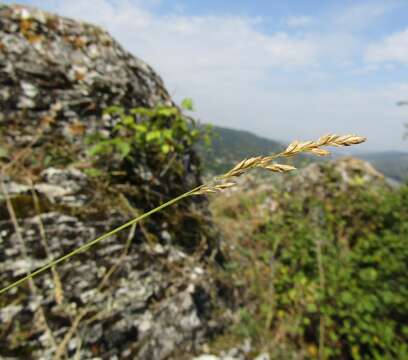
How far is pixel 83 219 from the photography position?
2.84 m

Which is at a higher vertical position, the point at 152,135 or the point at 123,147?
the point at 152,135

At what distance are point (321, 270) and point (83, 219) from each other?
128 inches

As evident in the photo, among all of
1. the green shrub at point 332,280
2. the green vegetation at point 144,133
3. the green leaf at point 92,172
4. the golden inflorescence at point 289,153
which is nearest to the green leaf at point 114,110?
the green vegetation at point 144,133

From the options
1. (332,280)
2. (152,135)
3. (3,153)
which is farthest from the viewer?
(332,280)

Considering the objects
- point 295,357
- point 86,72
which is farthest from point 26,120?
point 295,357

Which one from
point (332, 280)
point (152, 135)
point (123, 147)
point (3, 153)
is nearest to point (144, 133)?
point (152, 135)

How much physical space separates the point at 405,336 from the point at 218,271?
233 centimetres

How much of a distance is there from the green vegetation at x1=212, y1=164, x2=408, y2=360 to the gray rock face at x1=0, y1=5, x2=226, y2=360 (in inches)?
32.1

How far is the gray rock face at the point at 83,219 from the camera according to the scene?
2.35m

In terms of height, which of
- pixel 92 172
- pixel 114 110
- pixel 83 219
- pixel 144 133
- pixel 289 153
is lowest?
pixel 83 219

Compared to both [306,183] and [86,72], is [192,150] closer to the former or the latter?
[86,72]

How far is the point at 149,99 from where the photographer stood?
418 centimetres

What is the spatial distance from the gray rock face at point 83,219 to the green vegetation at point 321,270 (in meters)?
0.82

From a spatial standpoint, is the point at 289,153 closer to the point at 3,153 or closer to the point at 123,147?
the point at 123,147
